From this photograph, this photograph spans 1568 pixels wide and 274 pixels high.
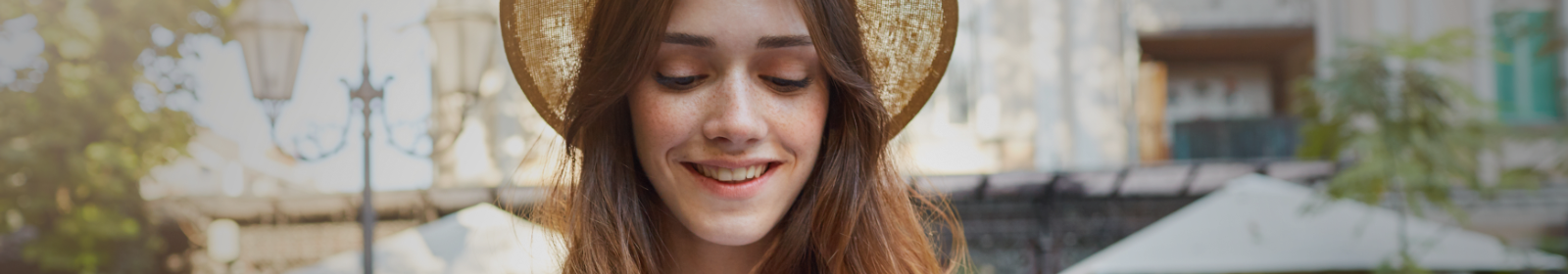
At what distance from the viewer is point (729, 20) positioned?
72 cm

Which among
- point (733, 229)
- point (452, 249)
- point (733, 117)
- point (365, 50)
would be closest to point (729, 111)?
point (733, 117)

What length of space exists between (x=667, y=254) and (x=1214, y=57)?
37.3ft

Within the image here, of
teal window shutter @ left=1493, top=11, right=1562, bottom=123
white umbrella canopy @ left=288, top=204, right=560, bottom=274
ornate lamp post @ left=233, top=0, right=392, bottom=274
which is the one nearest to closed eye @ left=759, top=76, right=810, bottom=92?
ornate lamp post @ left=233, top=0, right=392, bottom=274

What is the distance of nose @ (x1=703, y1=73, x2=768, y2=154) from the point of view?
0.71 m

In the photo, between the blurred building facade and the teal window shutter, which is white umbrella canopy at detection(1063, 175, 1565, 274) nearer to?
the blurred building facade

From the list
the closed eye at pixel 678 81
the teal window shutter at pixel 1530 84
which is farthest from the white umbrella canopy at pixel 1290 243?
the teal window shutter at pixel 1530 84

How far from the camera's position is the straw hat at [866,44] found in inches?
30.7

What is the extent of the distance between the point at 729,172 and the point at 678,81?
3.5 inches

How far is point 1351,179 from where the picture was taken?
425cm

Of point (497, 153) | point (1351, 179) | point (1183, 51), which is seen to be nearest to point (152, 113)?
point (497, 153)

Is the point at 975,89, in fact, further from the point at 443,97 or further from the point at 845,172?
the point at 845,172

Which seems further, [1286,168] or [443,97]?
[1286,168]

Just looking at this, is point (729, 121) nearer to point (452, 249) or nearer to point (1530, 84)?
point (452, 249)

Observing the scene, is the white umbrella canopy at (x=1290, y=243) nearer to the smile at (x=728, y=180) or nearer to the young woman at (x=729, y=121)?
the young woman at (x=729, y=121)
